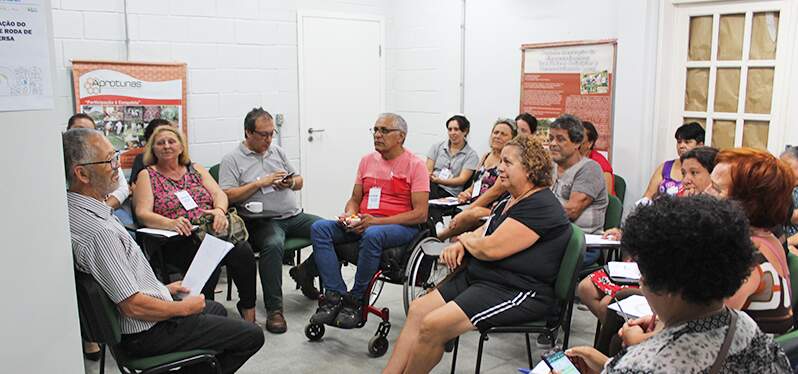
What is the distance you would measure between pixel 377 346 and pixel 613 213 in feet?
5.33

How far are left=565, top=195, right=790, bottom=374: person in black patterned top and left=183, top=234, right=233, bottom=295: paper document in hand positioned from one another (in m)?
1.66

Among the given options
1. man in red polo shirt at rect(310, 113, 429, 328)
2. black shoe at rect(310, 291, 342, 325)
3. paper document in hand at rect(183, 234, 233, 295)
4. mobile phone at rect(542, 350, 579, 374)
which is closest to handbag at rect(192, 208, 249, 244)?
man in red polo shirt at rect(310, 113, 429, 328)

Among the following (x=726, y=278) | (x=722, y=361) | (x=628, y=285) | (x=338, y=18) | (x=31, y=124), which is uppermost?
(x=338, y=18)

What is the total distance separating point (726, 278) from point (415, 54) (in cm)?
521

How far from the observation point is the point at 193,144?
5.27m

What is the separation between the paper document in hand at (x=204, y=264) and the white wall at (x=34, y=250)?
0.54 m

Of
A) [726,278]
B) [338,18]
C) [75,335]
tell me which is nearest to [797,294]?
[726,278]

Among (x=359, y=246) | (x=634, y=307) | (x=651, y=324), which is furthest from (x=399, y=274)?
(x=651, y=324)

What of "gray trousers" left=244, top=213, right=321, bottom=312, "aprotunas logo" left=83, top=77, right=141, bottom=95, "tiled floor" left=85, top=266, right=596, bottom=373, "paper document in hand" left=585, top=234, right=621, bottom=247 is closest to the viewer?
"paper document in hand" left=585, top=234, right=621, bottom=247

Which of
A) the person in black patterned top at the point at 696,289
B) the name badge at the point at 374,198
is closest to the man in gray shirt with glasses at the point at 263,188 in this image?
the name badge at the point at 374,198

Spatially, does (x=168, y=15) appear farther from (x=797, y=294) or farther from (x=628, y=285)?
(x=797, y=294)

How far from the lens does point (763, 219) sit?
2.03m

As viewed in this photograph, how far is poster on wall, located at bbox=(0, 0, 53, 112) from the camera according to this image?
6.04 ft

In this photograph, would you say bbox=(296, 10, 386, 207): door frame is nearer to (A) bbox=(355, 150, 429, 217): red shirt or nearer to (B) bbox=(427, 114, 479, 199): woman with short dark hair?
(B) bbox=(427, 114, 479, 199): woman with short dark hair
